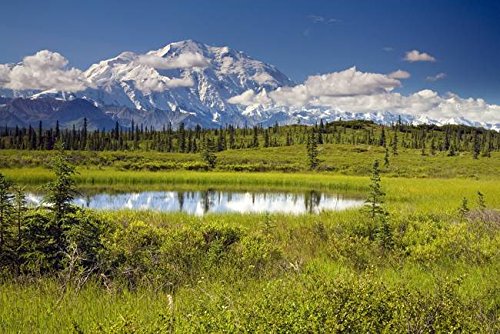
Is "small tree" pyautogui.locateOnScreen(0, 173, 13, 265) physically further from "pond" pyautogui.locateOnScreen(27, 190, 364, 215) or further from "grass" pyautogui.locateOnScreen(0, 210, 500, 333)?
"pond" pyautogui.locateOnScreen(27, 190, 364, 215)

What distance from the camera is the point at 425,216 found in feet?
56.3

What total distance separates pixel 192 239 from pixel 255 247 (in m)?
1.79

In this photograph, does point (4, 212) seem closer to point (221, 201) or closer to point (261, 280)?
point (261, 280)

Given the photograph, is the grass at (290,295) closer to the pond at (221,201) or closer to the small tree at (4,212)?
the small tree at (4,212)

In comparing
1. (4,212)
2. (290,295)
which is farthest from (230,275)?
(4,212)

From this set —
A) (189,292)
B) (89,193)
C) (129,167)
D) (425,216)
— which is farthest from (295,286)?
(129,167)

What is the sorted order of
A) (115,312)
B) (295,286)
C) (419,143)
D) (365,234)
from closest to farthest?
(115,312), (295,286), (365,234), (419,143)

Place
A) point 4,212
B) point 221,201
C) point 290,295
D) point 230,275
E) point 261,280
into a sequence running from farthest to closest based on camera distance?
point 221,201, point 230,275, point 261,280, point 4,212, point 290,295

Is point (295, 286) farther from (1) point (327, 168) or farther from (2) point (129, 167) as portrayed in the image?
(1) point (327, 168)

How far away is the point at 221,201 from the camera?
120ft

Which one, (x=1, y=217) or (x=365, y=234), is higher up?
(x=1, y=217)

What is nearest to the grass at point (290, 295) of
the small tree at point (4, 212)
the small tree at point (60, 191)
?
the small tree at point (4, 212)

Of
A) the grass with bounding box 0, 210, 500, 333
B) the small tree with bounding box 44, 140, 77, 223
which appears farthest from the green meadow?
the small tree with bounding box 44, 140, 77, 223

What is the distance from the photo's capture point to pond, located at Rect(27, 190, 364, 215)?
103 feet
